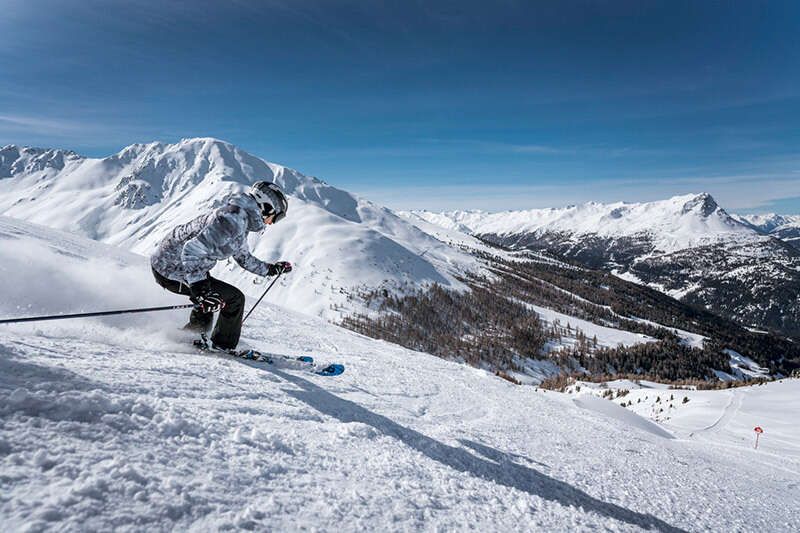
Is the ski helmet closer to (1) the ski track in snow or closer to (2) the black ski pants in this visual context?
(2) the black ski pants

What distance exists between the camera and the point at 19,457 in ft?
8.02

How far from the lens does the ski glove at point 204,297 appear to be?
696 cm

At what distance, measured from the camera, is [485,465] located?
4.94 meters

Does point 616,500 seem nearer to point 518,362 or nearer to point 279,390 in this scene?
point 279,390

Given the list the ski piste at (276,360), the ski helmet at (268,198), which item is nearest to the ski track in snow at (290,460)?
the ski piste at (276,360)

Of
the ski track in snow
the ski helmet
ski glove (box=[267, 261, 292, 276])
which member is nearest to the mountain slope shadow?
the ski track in snow

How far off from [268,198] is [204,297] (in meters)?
2.17

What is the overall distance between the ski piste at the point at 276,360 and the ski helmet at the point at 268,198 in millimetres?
2590

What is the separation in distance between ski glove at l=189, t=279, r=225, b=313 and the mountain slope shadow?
239 cm

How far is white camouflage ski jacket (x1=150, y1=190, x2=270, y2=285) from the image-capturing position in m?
6.70

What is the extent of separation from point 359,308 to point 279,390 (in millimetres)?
159911

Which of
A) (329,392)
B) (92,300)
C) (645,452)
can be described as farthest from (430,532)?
(92,300)

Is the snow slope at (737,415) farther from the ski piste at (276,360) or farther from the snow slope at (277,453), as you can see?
the ski piste at (276,360)

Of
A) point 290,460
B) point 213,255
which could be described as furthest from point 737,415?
point 213,255
